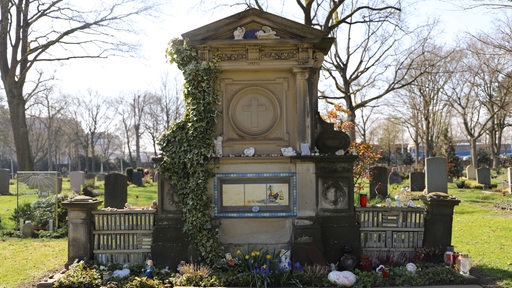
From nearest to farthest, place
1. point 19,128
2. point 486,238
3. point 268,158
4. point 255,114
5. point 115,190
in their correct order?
point 268,158
point 255,114
point 486,238
point 115,190
point 19,128

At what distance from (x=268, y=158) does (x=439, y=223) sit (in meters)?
3.47

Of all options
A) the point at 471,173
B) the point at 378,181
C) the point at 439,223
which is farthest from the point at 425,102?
the point at 439,223

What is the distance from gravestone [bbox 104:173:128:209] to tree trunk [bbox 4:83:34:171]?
6.66 metres

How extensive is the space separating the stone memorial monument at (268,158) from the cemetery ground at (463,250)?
2333 mm

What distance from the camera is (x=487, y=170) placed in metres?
27.2

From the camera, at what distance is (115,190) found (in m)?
13.9

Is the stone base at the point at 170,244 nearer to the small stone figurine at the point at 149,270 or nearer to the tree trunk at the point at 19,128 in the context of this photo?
the small stone figurine at the point at 149,270

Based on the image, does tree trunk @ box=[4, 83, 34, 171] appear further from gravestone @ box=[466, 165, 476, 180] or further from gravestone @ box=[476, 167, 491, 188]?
gravestone @ box=[466, 165, 476, 180]

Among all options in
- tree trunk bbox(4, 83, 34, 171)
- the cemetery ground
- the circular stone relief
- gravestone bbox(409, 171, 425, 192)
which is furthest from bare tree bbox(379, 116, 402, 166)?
the circular stone relief

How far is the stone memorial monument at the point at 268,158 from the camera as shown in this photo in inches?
326

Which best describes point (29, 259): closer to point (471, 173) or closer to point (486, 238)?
point (486, 238)

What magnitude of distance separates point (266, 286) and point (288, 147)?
8.61 ft

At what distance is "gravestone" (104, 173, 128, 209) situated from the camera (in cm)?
1387

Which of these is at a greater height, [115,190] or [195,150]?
[195,150]
